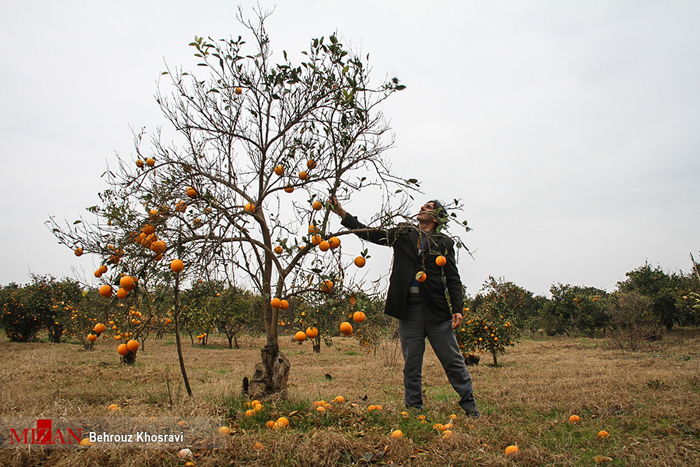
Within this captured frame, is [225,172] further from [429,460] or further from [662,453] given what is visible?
[662,453]

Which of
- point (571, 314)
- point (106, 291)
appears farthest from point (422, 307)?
point (571, 314)

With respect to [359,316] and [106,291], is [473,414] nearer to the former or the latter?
[359,316]

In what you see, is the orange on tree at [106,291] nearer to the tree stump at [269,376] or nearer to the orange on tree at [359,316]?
the tree stump at [269,376]

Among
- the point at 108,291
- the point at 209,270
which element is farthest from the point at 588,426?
the point at 108,291

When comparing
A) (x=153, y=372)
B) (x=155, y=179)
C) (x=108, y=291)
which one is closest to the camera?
(x=108, y=291)

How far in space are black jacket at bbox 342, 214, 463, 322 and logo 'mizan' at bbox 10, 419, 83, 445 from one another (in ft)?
7.74

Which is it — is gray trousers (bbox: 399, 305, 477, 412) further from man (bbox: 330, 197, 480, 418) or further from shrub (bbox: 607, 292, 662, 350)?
shrub (bbox: 607, 292, 662, 350)

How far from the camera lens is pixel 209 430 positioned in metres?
2.34

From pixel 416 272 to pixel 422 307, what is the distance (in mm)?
331

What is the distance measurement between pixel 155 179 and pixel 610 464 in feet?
13.1

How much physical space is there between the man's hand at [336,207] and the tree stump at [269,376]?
1.41 metres

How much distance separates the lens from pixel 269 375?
10.6 feet

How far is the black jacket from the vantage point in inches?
127

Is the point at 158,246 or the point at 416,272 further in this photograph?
the point at 416,272
